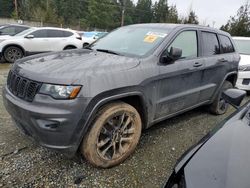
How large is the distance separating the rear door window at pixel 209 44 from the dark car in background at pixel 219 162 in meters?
2.25

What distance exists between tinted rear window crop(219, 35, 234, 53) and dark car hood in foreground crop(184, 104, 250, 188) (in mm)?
3014

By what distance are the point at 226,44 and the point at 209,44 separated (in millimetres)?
792

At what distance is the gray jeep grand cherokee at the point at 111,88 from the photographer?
86.4 inches

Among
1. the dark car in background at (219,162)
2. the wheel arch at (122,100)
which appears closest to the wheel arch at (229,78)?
the wheel arch at (122,100)

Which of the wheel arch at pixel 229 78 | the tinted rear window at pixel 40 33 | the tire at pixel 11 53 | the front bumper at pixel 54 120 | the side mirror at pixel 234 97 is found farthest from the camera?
the tinted rear window at pixel 40 33

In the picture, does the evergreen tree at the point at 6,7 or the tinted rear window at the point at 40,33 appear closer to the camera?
the tinted rear window at the point at 40,33

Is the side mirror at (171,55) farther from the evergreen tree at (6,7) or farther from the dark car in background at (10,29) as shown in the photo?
the evergreen tree at (6,7)

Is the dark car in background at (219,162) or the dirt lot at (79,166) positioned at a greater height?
the dark car in background at (219,162)

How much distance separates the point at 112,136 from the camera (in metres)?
2.68

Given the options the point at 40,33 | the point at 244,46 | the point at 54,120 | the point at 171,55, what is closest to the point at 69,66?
the point at 54,120

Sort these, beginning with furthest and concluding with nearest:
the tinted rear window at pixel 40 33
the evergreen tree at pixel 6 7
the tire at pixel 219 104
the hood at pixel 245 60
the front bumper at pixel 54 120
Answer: the evergreen tree at pixel 6 7 → the tinted rear window at pixel 40 33 → the hood at pixel 245 60 → the tire at pixel 219 104 → the front bumper at pixel 54 120

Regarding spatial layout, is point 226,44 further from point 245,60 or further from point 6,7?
point 6,7

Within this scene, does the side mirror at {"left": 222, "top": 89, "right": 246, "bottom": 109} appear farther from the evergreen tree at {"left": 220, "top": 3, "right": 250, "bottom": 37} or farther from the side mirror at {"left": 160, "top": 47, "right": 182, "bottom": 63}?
the evergreen tree at {"left": 220, "top": 3, "right": 250, "bottom": 37}

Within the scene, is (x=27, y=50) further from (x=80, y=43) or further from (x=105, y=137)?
(x=105, y=137)
